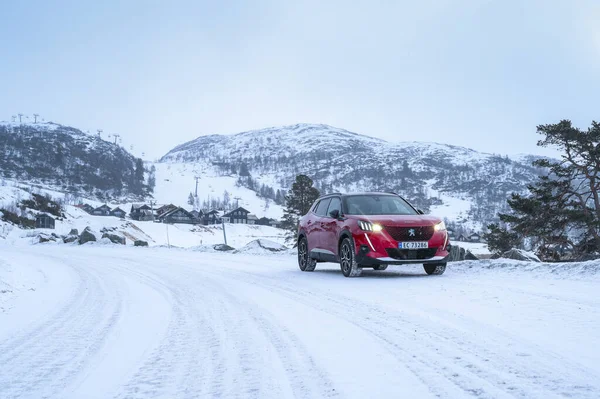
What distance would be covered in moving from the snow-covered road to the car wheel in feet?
4.88

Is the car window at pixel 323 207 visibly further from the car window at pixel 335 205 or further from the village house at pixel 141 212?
the village house at pixel 141 212

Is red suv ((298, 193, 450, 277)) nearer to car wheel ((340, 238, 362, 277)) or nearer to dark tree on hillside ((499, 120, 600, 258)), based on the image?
car wheel ((340, 238, 362, 277))

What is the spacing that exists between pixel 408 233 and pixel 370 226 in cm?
72

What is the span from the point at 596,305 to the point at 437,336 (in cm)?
269

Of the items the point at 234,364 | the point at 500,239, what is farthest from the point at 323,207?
the point at 500,239

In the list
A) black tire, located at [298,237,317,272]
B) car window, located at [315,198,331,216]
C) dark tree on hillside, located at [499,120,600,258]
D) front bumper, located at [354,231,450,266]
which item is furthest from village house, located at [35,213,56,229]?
front bumper, located at [354,231,450,266]

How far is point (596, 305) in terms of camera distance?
6000 mm

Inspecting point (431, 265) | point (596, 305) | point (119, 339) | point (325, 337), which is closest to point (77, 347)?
point (119, 339)

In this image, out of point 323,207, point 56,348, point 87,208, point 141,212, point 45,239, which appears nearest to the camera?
point 56,348

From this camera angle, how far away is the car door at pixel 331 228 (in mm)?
10734

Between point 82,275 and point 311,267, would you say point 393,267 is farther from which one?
point 82,275

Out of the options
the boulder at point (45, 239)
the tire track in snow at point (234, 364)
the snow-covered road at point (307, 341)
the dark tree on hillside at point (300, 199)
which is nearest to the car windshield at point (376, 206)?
the snow-covered road at point (307, 341)

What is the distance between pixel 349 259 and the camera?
33.3 feet

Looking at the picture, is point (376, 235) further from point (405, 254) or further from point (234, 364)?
point (234, 364)
